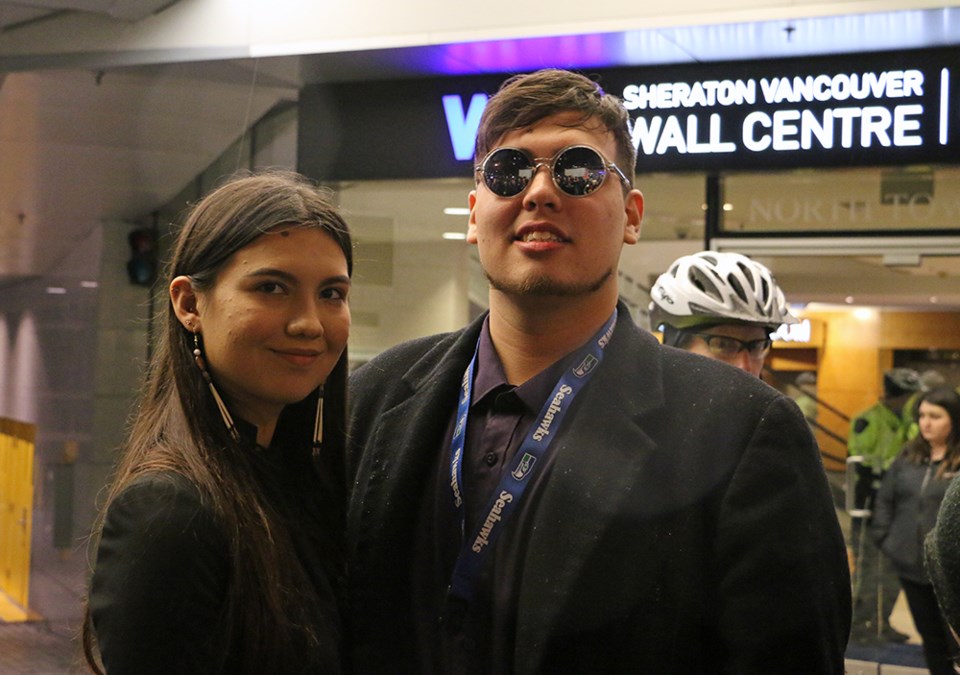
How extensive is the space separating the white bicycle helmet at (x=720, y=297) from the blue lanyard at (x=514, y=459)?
5.92 feet

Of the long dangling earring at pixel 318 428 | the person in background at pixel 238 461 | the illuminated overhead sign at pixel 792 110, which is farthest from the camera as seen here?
the illuminated overhead sign at pixel 792 110

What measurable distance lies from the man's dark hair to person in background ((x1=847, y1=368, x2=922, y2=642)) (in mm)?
5779

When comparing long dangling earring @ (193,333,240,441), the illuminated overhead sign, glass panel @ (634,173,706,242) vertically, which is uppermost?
the illuminated overhead sign

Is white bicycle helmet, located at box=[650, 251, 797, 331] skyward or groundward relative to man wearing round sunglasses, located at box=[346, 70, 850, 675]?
skyward

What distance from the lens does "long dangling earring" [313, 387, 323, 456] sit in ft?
8.20

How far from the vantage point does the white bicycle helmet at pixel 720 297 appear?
4113 millimetres

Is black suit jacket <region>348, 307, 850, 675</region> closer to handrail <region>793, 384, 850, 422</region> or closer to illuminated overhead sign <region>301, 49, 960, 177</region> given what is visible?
illuminated overhead sign <region>301, 49, 960, 177</region>

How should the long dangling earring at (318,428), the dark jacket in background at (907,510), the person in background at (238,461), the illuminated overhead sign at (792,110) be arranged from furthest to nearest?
the dark jacket in background at (907,510) → the illuminated overhead sign at (792,110) → the long dangling earring at (318,428) → the person in background at (238,461)

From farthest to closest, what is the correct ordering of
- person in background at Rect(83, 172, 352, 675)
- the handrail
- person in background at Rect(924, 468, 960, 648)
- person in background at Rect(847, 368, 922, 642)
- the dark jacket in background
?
the handrail < person in background at Rect(847, 368, 922, 642) < the dark jacket in background < person in background at Rect(83, 172, 352, 675) < person in background at Rect(924, 468, 960, 648)

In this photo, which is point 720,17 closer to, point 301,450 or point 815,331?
point 815,331

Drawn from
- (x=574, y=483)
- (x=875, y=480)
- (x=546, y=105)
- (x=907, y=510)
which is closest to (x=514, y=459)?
(x=574, y=483)

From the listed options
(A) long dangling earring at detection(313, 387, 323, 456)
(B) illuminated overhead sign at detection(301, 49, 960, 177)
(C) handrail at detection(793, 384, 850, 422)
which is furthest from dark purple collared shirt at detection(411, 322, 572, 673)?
(C) handrail at detection(793, 384, 850, 422)

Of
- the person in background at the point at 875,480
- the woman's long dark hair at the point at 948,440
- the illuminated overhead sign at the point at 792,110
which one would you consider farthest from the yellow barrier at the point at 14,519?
the woman's long dark hair at the point at 948,440

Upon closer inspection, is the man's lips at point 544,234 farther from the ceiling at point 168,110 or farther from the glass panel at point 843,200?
the glass panel at point 843,200
